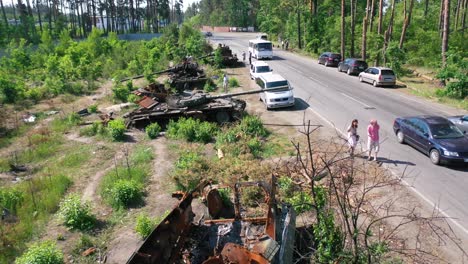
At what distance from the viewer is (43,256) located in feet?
27.7

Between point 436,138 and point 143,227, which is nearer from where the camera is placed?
point 143,227

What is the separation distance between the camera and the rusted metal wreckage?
648cm

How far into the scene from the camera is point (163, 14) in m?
103

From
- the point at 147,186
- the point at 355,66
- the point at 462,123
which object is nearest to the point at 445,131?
the point at 462,123

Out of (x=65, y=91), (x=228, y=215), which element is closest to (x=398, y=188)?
(x=228, y=215)

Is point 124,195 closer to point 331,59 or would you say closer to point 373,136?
point 373,136

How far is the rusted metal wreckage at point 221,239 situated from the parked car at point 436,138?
7.67m

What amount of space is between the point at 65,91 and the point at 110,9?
223 ft

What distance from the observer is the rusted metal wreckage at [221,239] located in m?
6.48

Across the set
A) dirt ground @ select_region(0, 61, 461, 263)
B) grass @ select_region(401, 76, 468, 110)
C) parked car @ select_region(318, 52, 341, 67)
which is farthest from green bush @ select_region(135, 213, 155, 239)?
parked car @ select_region(318, 52, 341, 67)

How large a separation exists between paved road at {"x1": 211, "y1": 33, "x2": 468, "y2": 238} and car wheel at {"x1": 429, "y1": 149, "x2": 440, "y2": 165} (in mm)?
191

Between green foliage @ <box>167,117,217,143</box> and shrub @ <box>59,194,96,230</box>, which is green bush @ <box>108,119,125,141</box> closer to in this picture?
green foliage @ <box>167,117,217,143</box>

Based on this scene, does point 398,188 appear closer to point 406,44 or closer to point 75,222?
point 75,222

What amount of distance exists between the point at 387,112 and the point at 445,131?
6738 millimetres
